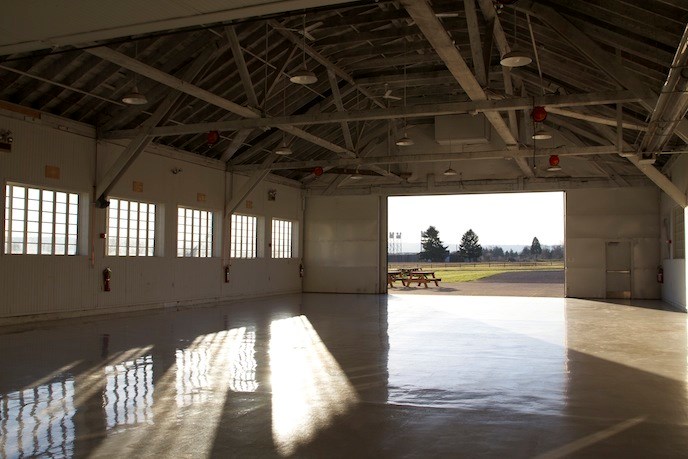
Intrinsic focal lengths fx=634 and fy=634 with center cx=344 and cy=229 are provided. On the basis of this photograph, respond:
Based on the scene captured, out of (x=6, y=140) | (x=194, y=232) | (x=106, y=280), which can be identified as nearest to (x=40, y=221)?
(x=6, y=140)

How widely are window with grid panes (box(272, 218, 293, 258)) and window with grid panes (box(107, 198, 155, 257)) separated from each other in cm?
788

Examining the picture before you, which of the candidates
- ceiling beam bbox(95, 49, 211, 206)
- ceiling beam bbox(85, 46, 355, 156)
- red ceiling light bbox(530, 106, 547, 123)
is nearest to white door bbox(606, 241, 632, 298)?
red ceiling light bbox(530, 106, 547, 123)

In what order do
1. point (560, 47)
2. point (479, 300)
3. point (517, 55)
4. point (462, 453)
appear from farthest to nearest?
point (479, 300)
point (560, 47)
point (517, 55)
point (462, 453)

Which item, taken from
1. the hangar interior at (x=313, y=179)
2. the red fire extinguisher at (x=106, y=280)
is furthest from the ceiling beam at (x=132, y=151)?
the red fire extinguisher at (x=106, y=280)

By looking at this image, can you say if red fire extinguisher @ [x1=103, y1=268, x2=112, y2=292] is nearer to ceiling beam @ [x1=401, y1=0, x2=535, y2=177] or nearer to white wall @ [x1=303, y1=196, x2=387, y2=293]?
ceiling beam @ [x1=401, y1=0, x2=535, y2=177]

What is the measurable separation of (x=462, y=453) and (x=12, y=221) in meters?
12.6

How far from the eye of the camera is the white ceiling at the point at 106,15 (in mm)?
5039

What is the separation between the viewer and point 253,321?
15070 mm

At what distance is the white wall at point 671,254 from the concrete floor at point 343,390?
5932mm

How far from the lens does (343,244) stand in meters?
27.7

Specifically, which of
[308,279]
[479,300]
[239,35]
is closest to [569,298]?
[479,300]

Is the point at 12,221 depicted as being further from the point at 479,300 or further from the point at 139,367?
the point at 479,300

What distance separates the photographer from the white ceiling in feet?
16.5

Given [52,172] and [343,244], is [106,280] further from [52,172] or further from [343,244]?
[343,244]
